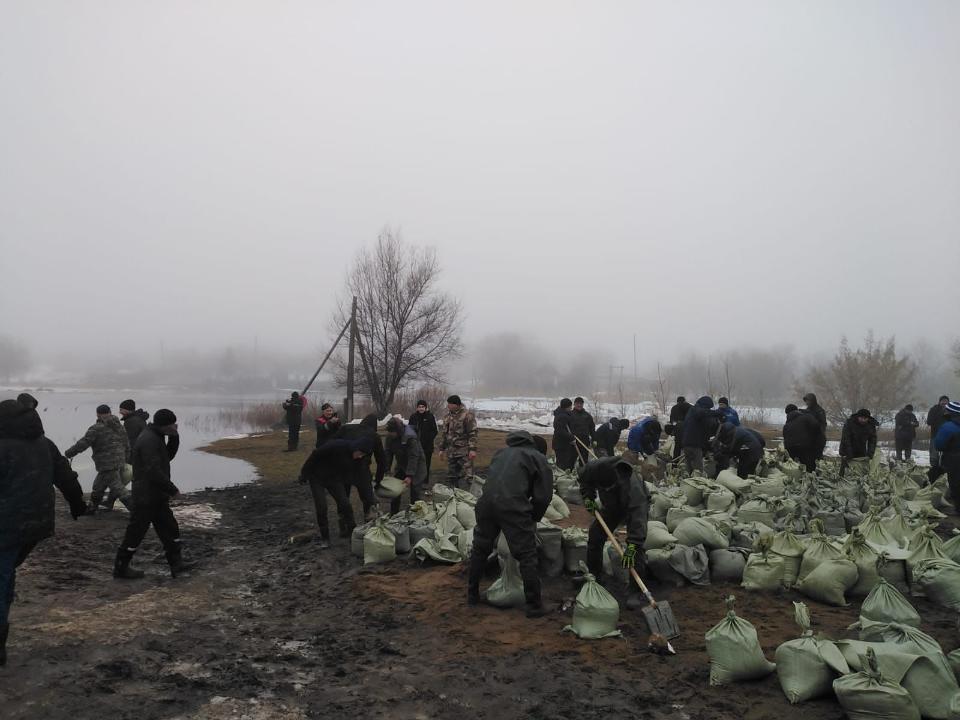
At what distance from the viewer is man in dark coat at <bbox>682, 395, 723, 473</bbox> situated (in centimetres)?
1079

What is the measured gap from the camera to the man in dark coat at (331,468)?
7.45 meters

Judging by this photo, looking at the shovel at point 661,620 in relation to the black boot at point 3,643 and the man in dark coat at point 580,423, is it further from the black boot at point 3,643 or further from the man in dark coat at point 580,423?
the man in dark coat at point 580,423

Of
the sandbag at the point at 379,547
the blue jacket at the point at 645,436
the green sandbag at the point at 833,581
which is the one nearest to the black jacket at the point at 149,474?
the sandbag at the point at 379,547

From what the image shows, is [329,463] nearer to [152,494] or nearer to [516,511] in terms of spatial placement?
[152,494]

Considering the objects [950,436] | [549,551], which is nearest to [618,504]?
[549,551]

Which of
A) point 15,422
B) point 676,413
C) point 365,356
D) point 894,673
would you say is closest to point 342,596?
point 15,422

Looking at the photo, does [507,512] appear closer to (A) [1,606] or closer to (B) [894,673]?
(B) [894,673]

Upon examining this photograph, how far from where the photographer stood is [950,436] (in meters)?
8.25

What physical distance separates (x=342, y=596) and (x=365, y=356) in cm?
1982

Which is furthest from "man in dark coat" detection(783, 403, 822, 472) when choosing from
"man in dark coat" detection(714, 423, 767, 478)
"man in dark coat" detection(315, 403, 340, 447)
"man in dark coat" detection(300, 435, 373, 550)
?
"man in dark coat" detection(315, 403, 340, 447)

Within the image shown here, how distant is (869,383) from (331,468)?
2623 cm

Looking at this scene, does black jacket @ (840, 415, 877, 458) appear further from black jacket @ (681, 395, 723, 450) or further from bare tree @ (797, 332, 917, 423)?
bare tree @ (797, 332, 917, 423)

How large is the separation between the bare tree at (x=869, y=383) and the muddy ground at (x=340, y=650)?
2463cm

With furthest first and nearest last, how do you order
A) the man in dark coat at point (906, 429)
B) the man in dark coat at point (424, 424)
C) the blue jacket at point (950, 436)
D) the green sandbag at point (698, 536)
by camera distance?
the man in dark coat at point (906, 429)
the man in dark coat at point (424, 424)
the blue jacket at point (950, 436)
the green sandbag at point (698, 536)
